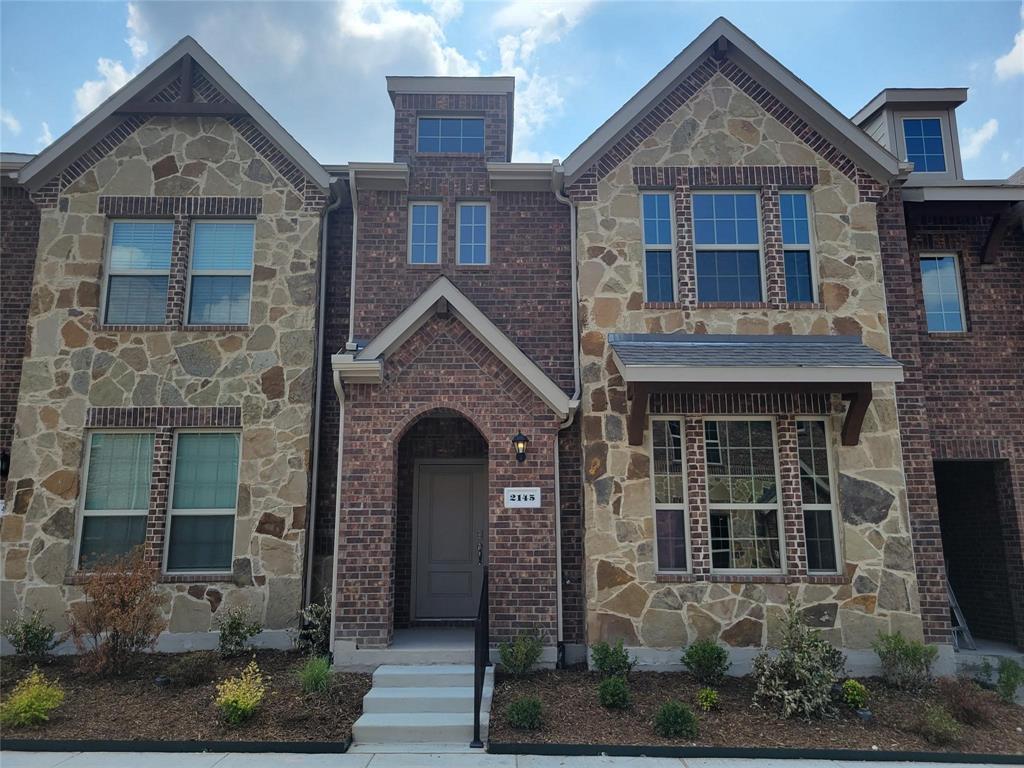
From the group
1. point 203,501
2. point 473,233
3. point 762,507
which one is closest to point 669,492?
point 762,507

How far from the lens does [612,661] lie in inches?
324

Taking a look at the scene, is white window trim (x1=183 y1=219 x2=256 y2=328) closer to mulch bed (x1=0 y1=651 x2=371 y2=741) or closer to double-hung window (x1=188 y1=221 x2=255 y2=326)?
double-hung window (x1=188 y1=221 x2=255 y2=326)

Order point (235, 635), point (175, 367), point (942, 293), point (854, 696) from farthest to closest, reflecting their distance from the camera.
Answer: point (942, 293)
point (175, 367)
point (235, 635)
point (854, 696)

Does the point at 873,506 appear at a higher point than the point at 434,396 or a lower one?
lower

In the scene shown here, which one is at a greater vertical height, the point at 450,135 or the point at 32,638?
the point at 450,135

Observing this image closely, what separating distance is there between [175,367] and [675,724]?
8.02 m

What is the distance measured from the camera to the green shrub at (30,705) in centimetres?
676

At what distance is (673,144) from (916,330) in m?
4.46

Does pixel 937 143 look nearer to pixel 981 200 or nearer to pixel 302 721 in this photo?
pixel 981 200

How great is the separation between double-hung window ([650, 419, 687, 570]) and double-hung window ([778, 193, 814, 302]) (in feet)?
8.70

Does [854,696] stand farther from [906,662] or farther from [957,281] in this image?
[957,281]

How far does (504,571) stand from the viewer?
8672mm

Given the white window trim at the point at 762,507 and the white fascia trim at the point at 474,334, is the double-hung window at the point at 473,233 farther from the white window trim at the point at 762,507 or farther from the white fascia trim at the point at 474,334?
the white window trim at the point at 762,507

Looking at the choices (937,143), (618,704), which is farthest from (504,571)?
(937,143)
